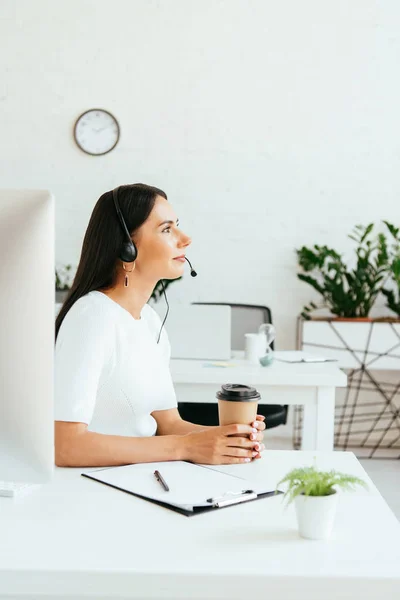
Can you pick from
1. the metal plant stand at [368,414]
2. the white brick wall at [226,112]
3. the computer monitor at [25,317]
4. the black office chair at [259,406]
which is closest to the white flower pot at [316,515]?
the computer monitor at [25,317]

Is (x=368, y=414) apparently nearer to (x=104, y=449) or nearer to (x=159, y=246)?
(x=159, y=246)

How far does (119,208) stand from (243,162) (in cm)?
297

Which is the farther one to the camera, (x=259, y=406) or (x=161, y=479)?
(x=259, y=406)

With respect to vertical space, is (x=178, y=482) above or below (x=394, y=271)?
below

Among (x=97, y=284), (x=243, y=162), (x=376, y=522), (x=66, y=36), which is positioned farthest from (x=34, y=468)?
(x=66, y=36)

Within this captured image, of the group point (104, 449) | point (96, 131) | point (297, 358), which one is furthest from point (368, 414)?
point (104, 449)

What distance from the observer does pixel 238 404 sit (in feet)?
4.57

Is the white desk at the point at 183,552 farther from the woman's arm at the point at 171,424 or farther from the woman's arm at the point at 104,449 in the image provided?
the woman's arm at the point at 171,424

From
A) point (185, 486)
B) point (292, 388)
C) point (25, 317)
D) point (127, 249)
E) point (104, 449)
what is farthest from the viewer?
point (292, 388)

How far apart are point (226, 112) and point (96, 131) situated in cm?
82

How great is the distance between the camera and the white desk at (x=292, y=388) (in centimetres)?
250

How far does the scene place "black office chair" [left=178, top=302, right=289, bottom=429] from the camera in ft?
10.1

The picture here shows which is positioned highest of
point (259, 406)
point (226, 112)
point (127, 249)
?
point (226, 112)

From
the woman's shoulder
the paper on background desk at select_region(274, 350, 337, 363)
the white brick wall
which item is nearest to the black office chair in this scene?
the paper on background desk at select_region(274, 350, 337, 363)
